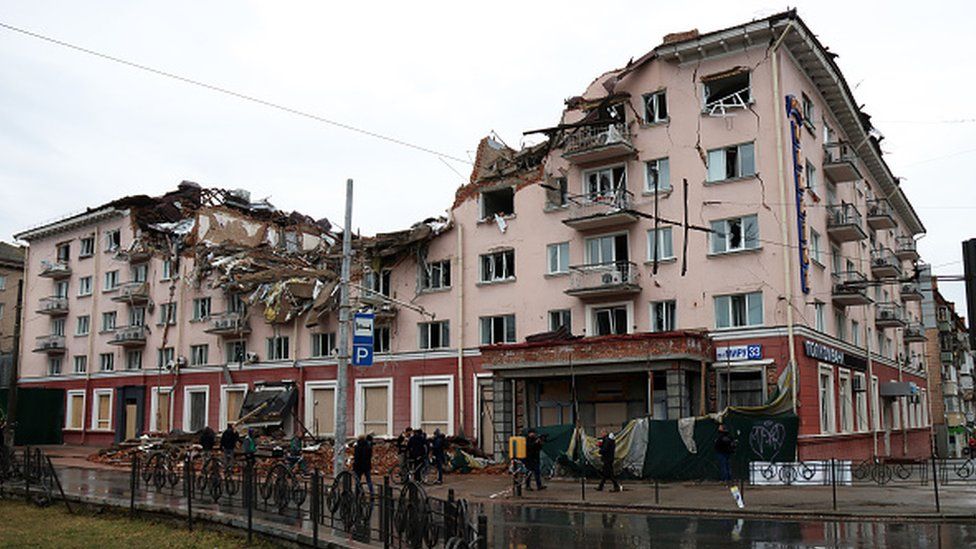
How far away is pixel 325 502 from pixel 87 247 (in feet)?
157

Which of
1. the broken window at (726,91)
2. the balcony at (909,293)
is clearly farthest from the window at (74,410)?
the balcony at (909,293)

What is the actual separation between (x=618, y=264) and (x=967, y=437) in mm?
62505

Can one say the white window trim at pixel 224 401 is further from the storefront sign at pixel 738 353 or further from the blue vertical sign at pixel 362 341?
the storefront sign at pixel 738 353

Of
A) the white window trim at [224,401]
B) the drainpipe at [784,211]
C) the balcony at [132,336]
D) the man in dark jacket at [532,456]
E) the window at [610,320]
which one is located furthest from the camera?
the balcony at [132,336]

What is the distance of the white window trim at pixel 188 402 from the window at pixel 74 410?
33.6ft

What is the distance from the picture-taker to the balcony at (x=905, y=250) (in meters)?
50.6

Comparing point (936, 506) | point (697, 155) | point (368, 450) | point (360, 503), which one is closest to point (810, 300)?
point (697, 155)

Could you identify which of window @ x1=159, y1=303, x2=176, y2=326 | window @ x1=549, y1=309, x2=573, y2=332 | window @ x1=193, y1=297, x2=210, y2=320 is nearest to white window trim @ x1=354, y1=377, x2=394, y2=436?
window @ x1=549, y1=309, x2=573, y2=332

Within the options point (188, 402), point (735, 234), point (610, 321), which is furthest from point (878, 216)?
point (188, 402)

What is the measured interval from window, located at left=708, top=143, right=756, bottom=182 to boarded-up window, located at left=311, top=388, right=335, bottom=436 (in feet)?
68.7

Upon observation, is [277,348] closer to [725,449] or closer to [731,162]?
[731,162]

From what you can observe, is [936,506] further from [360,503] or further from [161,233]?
[161,233]

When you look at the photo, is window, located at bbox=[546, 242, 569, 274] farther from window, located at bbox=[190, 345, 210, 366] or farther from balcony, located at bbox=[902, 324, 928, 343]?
balcony, located at bbox=[902, 324, 928, 343]

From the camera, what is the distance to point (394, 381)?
39.4 metres
